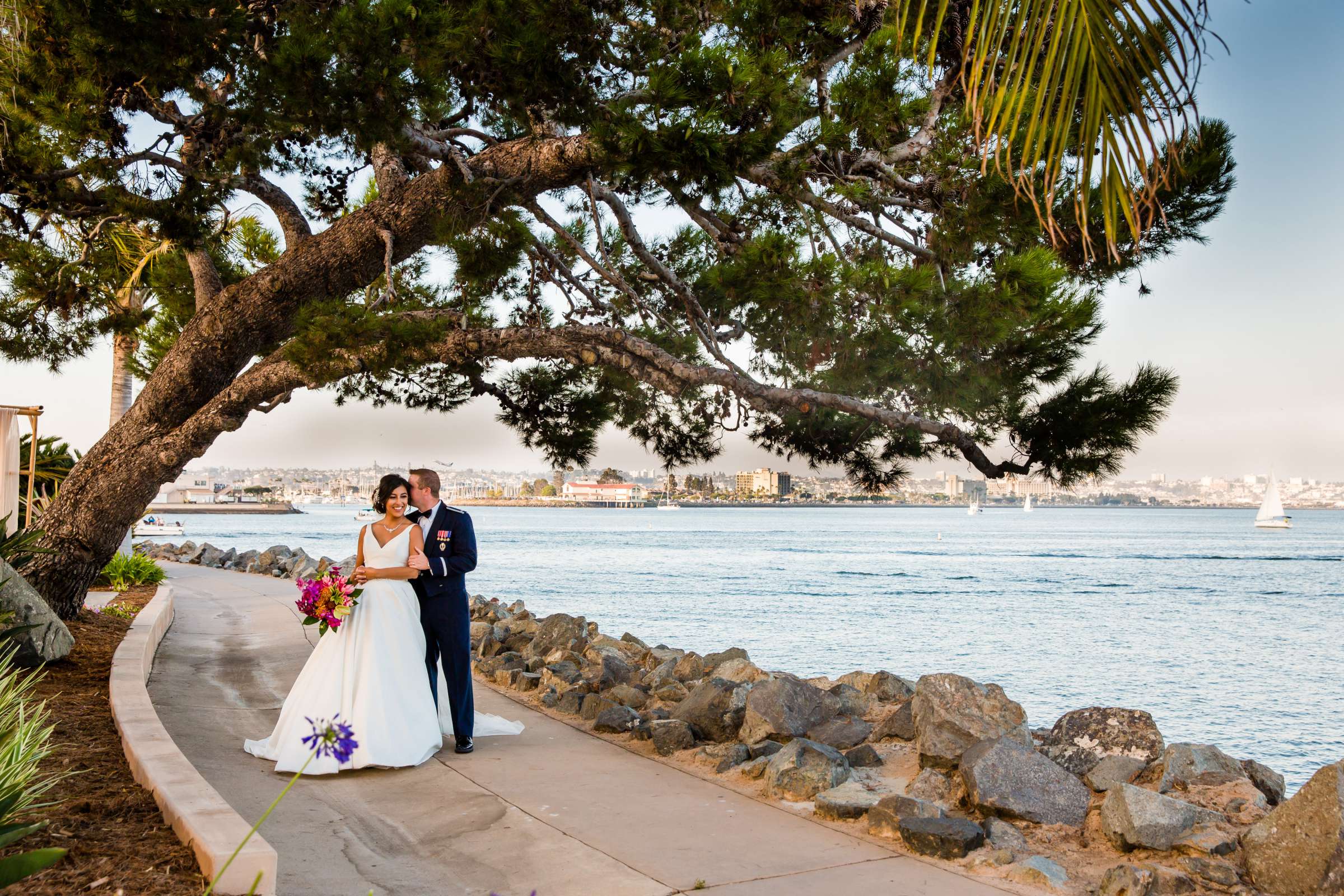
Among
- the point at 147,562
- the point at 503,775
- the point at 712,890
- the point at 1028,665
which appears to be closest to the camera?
the point at 712,890

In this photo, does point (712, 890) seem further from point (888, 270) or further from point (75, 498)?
point (75, 498)

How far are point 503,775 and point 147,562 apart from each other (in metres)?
11.4

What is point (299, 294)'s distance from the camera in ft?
27.0

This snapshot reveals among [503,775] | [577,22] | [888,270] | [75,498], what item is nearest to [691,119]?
[577,22]

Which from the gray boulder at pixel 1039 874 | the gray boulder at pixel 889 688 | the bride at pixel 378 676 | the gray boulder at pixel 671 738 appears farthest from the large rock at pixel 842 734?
the bride at pixel 378 676

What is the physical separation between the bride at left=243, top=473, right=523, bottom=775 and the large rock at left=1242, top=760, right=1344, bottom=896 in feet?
14.3

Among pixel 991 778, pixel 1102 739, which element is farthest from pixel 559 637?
pixel 991 778

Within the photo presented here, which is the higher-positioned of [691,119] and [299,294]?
[691,119]

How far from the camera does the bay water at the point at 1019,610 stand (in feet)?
56.4

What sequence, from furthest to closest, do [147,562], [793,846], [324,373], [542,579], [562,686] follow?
[542,579] → [147,562] → [562,686] → [324,373] → [793,846]

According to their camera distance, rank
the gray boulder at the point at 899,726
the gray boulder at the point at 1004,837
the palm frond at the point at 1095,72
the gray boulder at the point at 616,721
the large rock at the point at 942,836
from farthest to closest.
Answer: the gray boulder at the point at 616,721, the gray boulder at the point at 899,726, the gray boulder at the point at 1004,837, the large rock at the point at 942,836, the palm frond at the point at 1095,72

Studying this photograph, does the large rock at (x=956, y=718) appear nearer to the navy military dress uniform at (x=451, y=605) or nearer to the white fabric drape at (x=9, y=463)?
the navy military dress uniform at (x=451, y=605)

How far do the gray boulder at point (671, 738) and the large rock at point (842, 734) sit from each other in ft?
2.66

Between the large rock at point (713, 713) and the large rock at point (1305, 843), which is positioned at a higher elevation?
the large rock at point (1305, 843)
